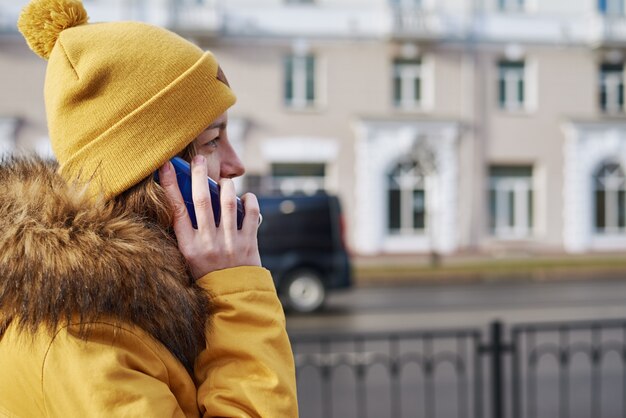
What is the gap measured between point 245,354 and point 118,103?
46cm

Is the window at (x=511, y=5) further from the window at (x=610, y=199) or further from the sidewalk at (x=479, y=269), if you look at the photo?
the sidewalk at (x=479, y=269)

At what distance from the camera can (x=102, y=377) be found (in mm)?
949

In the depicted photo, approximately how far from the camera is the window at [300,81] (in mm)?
19438

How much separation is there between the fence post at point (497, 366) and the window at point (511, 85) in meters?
17.3

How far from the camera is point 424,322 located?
9.62 metres

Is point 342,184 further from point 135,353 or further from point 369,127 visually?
point 135,353

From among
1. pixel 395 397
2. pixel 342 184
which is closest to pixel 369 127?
pixel 342 184

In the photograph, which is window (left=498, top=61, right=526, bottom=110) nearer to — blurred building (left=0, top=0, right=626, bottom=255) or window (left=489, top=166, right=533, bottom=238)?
blurred building (left=0, top=0, right=626, bottom=255)

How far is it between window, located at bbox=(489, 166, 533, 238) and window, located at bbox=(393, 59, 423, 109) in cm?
312

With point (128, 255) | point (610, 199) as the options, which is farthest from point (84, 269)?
point (610, 199)

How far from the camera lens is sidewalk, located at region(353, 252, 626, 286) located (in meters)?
15.2

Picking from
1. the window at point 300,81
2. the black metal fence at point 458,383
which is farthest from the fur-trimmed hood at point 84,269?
the window at point 300,81

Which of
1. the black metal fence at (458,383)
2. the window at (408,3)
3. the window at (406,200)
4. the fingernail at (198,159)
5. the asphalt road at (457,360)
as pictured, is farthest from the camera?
the window at (408,3)

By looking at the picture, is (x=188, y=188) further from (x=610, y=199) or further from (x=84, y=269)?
(x=610, y=199)
